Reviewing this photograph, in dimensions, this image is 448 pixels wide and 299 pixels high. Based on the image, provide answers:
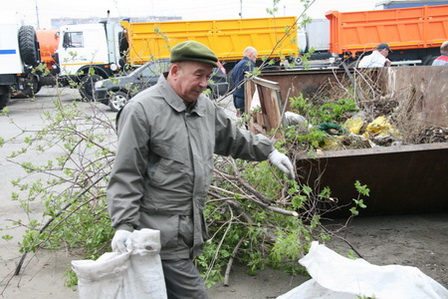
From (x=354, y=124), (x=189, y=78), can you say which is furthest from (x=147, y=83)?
(x=189, y=78)

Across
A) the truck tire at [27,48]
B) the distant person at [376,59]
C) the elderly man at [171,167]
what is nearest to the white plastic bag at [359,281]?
the elderly man at [171,167]

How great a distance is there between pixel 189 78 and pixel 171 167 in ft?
1.42

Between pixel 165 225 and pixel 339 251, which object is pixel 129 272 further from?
pixel 339 251

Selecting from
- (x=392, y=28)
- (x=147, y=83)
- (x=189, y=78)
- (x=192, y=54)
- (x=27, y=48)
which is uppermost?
(x=392, y=28)

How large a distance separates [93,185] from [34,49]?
52.4 feet

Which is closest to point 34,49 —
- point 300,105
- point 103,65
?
point 103,65

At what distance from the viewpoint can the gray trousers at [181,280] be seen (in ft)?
8.60

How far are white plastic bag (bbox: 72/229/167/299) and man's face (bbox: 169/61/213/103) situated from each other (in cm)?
68

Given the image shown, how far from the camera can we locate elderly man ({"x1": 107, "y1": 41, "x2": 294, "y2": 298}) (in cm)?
249

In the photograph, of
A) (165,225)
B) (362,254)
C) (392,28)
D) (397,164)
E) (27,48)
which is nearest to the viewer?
(165,225)

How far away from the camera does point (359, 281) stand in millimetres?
3133

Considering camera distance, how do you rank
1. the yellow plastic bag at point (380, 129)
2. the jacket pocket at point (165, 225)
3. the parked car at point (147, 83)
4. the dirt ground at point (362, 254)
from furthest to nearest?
the yellow plastic bag at point (380, 129)
the parked car at point (147, 83)
the dirt ground at point (362, 254)
the jacket pocket at point (165, 225)

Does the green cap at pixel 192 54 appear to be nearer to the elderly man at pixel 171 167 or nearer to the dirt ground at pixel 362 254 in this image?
the elderly man at pixel 171 167

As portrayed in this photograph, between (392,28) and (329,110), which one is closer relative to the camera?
(329,110)
